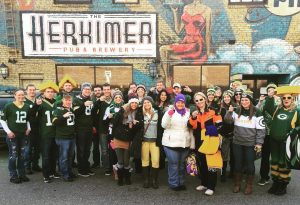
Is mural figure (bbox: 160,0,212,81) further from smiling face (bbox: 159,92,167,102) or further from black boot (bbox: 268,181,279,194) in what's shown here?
black boot (bbox: 268,181,279,194)

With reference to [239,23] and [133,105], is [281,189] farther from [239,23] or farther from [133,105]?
[239,23]

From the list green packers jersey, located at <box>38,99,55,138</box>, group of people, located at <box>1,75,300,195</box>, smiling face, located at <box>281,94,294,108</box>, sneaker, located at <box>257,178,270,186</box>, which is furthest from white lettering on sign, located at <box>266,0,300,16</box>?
green packers jersey, located at <box>38,99,55,138</box>

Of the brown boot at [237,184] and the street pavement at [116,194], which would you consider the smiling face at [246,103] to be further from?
the street pavement at [116,194]

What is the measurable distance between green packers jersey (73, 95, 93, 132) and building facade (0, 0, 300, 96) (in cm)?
530

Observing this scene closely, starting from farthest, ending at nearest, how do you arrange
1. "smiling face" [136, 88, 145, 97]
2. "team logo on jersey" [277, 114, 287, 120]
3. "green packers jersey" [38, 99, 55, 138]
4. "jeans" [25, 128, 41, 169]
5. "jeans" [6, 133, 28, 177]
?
"smiling face" [136, 88, 145, 97] < "jeans" [25, 128, 41, 169] < "green packers jersey" [38, 99, 55, 138] < "jeans" [6, 133, 28, 177] < "team logo on jersey" [277, 114, 287, 120]

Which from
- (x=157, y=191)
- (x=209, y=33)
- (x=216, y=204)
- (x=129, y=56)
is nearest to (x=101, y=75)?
(x=129, y=56)

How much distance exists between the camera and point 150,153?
15.2ft

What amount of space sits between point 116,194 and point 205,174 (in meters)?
1.52

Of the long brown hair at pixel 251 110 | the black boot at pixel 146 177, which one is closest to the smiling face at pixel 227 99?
the long brown hair at pixel 251 110

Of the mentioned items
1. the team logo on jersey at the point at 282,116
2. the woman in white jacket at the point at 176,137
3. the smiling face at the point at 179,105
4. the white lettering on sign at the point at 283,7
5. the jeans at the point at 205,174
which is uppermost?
the white lettering on sign at the point at 283,7

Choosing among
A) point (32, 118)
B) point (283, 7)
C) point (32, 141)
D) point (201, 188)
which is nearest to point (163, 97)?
point (201, 188)

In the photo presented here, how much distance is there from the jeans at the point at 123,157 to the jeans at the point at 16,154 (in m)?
1.73

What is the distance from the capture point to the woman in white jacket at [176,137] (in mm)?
4348

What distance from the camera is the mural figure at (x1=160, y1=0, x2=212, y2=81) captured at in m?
9.86
